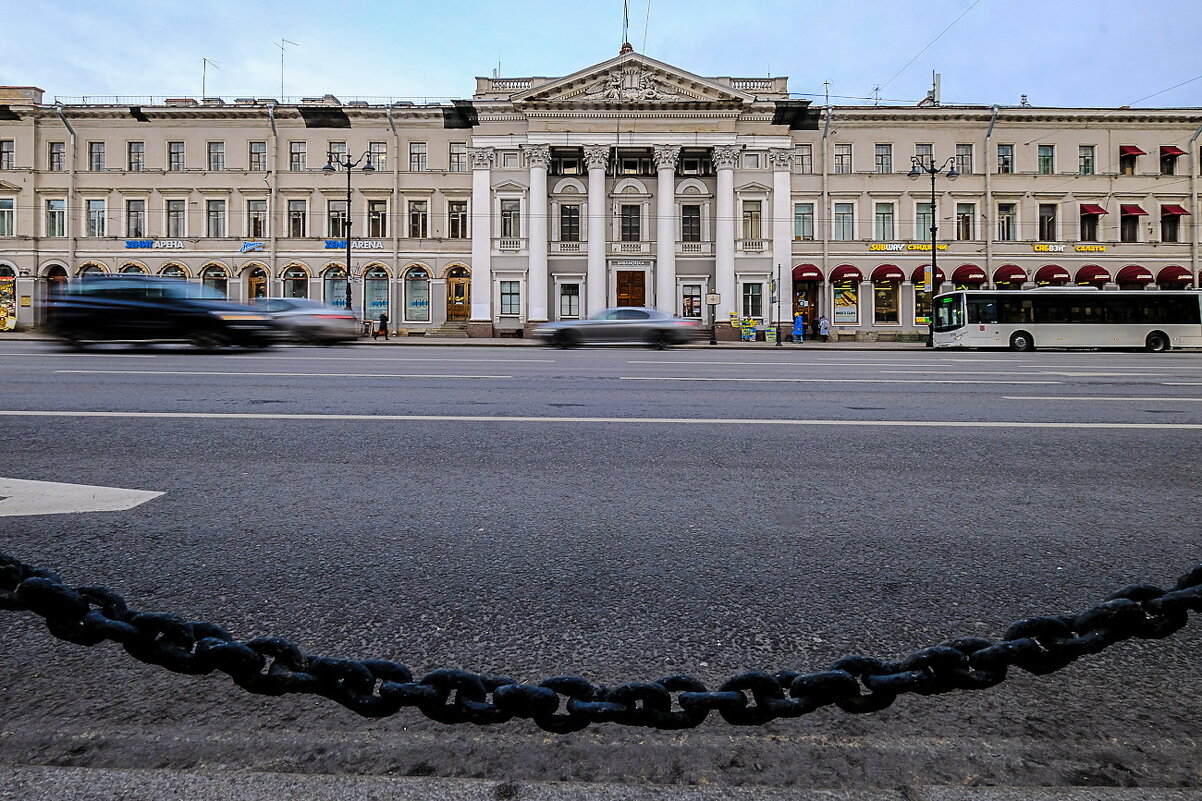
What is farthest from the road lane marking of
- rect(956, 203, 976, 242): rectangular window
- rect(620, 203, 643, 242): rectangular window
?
rect(956, 203, 976, 242): rectangular window

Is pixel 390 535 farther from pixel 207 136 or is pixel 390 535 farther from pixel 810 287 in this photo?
pixel 207 136

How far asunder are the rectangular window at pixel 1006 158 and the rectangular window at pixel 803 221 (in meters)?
10.4

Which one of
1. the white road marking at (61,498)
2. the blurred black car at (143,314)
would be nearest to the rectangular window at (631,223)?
the blurred black car at (143,314)

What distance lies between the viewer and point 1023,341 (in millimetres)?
29359

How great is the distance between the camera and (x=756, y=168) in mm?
39938

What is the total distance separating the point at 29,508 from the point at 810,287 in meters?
40.8

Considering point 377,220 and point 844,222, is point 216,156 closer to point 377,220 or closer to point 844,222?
point 377,220

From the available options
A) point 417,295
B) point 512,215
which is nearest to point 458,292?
point 417,295

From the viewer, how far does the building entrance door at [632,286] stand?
4044cm

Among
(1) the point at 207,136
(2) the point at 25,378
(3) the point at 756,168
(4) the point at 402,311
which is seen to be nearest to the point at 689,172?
(3) the point at 756,168

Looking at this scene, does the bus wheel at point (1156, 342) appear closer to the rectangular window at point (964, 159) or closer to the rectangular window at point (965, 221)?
the rectangular window at point (965, 221)

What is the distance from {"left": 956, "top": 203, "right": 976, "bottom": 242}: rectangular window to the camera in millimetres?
40438

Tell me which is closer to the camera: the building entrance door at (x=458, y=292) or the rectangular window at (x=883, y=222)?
the rectangular window at (x=883, y=222)

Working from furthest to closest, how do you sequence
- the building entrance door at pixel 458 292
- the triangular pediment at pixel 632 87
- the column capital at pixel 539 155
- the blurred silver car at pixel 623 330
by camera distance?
the building entrance door at pixel 458 292 < the column capital at pixel 539 155 < the triangular pediment at pixel 632 87 < the blurred silver car at pixel 623 330
